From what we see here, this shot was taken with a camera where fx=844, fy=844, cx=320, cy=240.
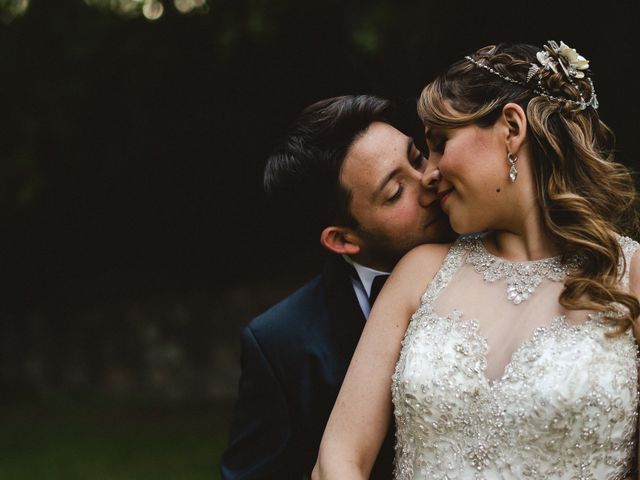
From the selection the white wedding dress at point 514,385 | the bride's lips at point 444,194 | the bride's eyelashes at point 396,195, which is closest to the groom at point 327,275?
the bride's eyelashes at point 396,195

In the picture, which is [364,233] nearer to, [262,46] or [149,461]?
[262,46]

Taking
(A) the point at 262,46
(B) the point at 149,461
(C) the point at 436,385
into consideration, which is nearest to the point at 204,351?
(B) the point at 149,461

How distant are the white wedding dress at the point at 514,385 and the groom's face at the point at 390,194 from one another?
39cm

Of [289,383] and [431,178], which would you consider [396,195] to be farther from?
[289,383]

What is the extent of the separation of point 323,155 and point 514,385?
3.88 ft

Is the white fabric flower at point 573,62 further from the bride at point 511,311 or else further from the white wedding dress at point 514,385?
the white wedding dress at point 514,385

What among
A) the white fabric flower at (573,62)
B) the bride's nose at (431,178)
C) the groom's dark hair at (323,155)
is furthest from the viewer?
the groom's dark hair at (323,155)

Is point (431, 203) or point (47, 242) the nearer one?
point (431, 203)

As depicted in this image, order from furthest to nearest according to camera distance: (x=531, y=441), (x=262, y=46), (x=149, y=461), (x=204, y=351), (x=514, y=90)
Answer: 1. (x=204, y=351)
2. (x=149, y=461)
3. (x=262, y=46)
4. (x=514, y=90)
5. (x=531, y=441)

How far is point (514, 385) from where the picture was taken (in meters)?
2.41

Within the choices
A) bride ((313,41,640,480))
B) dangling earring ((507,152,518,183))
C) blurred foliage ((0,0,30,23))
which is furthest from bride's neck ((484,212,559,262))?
blurred foliage ((0,0,30,23))

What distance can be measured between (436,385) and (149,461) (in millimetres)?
5099

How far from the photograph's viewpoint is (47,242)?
9719mm

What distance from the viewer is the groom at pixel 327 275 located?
299 cm
